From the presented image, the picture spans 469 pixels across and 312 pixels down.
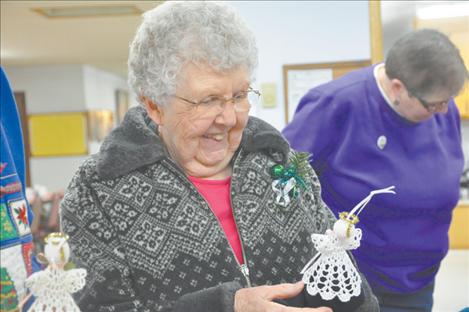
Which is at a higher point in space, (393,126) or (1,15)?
(1,15)

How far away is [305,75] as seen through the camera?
120 inches

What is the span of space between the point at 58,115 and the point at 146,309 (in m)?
8.10

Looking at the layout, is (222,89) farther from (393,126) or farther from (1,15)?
(1,15)

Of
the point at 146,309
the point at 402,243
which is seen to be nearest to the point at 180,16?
the point at 146,309

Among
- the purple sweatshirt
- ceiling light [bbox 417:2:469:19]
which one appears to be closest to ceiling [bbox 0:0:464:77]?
ceiling light [bbox 417:2:469:19]

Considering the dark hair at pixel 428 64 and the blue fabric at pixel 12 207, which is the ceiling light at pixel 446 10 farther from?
the blue fabric at pixel 12 207

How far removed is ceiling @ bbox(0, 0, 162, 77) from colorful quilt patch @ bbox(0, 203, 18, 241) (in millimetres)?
4436

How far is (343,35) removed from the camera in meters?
3.04

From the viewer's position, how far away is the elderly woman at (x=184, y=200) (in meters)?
1.06

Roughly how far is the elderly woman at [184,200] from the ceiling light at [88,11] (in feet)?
15.3

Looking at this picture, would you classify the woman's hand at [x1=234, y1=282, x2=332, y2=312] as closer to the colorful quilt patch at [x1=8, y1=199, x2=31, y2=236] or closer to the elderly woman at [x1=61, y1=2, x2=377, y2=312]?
the elderly woman at [x1=61, y1=2, x2=377, y2=312]

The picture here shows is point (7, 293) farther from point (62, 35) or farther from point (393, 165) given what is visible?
point (62, 35)

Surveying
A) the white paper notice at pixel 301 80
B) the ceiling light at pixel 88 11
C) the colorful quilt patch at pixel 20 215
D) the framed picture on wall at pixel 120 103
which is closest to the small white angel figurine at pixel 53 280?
the colorful quilt patch at pixel 20 215

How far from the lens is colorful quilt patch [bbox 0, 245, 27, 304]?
2.68 ft
